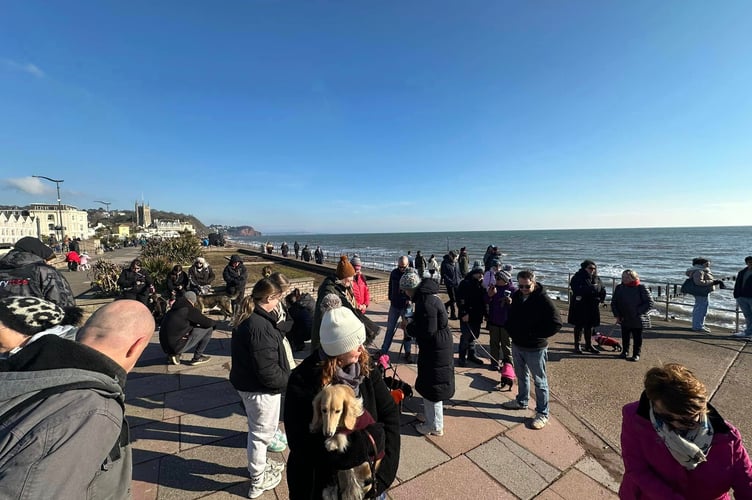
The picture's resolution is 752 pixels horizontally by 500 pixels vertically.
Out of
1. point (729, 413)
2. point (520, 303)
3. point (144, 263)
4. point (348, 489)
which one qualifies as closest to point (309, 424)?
point (348, 489)

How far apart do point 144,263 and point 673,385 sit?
12.0 metres

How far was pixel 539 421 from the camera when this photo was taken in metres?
3.58

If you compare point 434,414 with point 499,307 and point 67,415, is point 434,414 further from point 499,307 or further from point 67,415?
point 67,415

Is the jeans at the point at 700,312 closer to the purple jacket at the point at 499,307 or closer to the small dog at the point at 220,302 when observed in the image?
the purple jacket at the point at 499,307

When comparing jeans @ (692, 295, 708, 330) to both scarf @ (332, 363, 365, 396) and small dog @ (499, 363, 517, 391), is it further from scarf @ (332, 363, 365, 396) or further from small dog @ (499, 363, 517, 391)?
scarf @ (332, 363, 365, 396)

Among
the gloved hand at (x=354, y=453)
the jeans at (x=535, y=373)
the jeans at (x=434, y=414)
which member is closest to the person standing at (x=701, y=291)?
the jeans at (x=535, y=373)

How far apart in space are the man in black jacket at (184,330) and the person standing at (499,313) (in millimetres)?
4514

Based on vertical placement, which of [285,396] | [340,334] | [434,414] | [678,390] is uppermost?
[340,334]

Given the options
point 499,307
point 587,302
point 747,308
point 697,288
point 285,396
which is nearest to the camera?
point 285,396

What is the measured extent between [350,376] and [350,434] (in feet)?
1.00

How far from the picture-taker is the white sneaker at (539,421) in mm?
3537

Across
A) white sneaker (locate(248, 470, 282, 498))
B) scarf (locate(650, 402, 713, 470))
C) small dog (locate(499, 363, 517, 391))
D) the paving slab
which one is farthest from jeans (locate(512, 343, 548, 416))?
white sneaker (locate(248, 470, 282, 498))

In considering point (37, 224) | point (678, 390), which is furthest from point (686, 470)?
point (37, 224)

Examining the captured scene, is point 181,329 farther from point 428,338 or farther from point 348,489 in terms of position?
point 348,489
